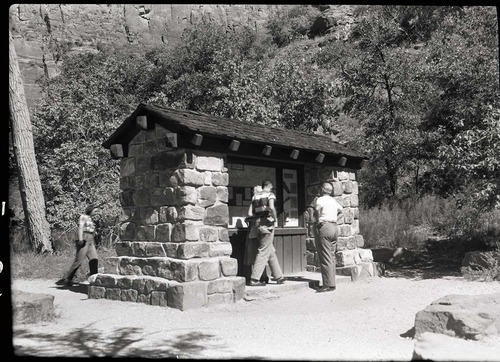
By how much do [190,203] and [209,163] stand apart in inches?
29.3

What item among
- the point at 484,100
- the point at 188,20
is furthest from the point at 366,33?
the point at 188,20

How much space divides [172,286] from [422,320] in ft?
11.1

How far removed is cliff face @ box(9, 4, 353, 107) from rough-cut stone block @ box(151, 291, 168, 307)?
1417 inches

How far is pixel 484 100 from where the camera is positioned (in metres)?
11.1

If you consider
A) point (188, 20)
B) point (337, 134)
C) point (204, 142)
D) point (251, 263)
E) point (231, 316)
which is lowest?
point (231, 316)

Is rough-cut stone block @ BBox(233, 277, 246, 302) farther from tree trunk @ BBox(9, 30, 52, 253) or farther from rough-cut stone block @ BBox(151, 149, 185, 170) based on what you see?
tree trunk @ BBox(9, 30, 52, 253)

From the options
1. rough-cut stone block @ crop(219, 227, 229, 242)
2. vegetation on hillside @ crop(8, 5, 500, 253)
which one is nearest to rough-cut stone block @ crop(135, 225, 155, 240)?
rough-cut stone block @ crop(219, 227, 229, 242)

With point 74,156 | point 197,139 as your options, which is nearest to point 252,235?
point 197,139

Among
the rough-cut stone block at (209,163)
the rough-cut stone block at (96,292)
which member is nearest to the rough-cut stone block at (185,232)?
the rough-cut stone block at (209,163)

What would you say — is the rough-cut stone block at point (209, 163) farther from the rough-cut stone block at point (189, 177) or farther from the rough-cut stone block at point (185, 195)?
the rough-cut stone block at point (185, 195)

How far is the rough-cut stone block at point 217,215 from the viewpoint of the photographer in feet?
24.5

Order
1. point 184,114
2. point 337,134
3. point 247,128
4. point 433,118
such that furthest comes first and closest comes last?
point 337,134, point 433,118, point 247,128, point 184,114

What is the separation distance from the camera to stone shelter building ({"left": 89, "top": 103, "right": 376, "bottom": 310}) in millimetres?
A: 7145

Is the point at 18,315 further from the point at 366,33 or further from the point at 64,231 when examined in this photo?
the point at 366,33
